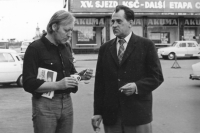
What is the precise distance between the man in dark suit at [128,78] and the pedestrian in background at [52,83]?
39 cm

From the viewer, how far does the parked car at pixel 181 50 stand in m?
30.9

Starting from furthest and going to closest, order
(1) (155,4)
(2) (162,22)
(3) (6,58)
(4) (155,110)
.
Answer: (2) (162,22) → (1) (155,4) → (3) (6,58) → (4) (155,110)

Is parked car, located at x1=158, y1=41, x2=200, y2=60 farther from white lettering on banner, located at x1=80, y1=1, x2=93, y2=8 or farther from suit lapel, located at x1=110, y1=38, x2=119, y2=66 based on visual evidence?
suit lapel, located at x1=110, y1=38, x2=119, y2=66

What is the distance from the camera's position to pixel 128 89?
328cm

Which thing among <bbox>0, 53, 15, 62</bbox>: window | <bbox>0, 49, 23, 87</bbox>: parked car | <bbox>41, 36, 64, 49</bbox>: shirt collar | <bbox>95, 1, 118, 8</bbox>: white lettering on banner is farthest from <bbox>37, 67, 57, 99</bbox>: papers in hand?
<bbox>95, 1, 118, 8</bbox>: white lettering on banner

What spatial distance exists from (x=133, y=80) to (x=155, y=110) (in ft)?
18.7

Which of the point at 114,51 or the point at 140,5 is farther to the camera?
the point at 140,5

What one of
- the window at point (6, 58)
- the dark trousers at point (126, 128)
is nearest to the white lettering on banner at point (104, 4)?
the window at point (6, 58)

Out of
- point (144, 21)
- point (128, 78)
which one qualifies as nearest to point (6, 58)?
point (128, 78)

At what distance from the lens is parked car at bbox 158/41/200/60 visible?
30938 mm

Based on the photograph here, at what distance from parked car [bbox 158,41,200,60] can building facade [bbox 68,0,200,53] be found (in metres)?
7.74

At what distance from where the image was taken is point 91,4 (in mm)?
38594

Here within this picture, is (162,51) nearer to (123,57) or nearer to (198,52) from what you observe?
(198,52)

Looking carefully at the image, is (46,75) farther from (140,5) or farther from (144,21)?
(144,21)
